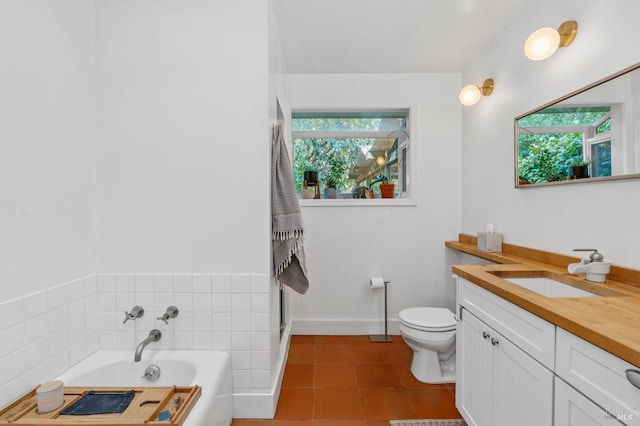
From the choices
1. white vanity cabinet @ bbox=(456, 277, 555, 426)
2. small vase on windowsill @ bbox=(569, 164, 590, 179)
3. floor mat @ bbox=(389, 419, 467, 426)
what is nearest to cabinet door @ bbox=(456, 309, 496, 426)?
white vanity cabinet @ bbox=(456, 277, 555, 426)

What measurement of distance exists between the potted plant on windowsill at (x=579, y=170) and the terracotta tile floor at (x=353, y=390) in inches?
58.4

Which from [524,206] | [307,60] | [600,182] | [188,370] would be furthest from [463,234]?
[188,370]

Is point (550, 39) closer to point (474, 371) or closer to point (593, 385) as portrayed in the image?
point (593, 385)

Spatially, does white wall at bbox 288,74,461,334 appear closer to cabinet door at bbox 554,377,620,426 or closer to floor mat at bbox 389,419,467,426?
floor mat at bbox 389,419,467,426

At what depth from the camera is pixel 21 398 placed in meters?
1.25

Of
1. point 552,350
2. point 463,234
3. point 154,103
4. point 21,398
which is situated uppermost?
point 154,103

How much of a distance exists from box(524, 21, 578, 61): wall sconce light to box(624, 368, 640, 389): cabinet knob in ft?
5.10

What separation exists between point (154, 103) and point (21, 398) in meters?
1.50

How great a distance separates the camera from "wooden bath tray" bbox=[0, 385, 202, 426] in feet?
3.67

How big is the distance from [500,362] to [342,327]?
1.74 m

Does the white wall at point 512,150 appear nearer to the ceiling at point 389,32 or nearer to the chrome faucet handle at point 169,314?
the ceiling at point 389,32

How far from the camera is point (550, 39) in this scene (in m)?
1.56

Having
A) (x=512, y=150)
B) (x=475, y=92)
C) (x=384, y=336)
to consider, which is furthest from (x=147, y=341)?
(x=475, y=92)

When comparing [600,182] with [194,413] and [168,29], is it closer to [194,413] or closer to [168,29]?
[194,413]
